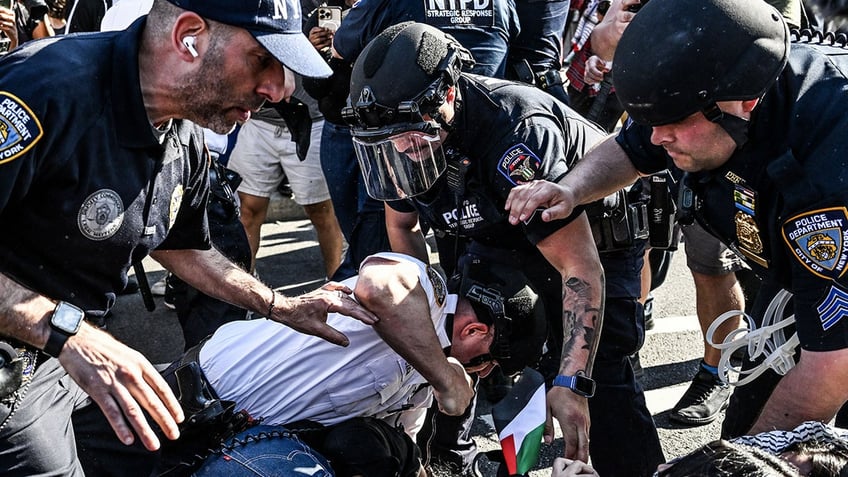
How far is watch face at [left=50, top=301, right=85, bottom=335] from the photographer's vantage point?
6.29ft

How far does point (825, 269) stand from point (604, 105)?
3.09m

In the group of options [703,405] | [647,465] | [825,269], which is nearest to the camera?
[825,269]

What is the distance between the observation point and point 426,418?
3311mm

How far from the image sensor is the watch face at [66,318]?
6.29 feet

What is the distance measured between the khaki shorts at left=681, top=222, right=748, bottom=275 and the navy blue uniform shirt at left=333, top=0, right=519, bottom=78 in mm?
1178

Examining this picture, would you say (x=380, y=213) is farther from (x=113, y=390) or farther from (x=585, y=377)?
(x=113, y=390)

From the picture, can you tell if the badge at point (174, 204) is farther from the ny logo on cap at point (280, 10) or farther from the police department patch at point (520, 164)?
the police department patch at point (520, 164)

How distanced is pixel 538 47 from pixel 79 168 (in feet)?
8.92

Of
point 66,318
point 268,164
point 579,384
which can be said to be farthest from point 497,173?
point 268,164

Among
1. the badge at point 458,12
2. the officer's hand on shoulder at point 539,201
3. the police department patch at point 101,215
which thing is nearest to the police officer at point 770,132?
the officer's hand on shoulder at point 539,201

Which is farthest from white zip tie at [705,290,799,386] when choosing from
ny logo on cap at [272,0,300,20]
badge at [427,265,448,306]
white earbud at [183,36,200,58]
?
white earbud at [183,36,200,58]

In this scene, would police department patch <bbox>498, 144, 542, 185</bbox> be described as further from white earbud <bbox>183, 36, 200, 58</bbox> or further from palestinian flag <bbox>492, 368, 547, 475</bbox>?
white earbud <bbox>183, 36, 200, 58</bbox>

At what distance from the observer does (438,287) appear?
284cm

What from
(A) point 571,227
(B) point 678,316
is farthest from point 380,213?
(B) point 678,316
